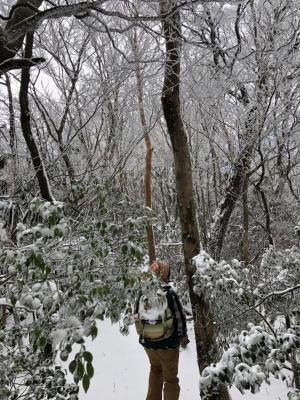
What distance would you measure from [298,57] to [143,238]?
237 inches

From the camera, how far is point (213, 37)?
21.3 feet

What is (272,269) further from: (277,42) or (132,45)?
(132,45)

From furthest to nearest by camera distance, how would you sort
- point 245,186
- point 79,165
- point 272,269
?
1. point 79,165
2. point 245,186
3. point 272,269

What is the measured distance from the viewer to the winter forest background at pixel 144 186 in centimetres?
226

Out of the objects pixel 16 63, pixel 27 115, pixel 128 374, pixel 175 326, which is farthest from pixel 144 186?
pixel 16 63

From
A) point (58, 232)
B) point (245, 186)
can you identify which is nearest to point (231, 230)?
point (245, 186)

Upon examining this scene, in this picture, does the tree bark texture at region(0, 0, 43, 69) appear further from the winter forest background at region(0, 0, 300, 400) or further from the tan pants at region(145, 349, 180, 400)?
the tan pants at region(145, 349, 180, 400)

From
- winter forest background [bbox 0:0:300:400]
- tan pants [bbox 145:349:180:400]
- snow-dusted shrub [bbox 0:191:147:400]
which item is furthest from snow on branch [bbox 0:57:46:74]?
tan pants [bbox 145:349:180:400]

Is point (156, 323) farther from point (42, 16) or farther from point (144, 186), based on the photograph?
point (144, 186)

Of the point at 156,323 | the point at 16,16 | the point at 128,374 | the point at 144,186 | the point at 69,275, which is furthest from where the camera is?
the point at 144,186

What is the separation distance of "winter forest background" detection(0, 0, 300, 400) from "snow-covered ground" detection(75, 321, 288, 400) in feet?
1.78

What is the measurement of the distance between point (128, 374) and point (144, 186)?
3858 mm

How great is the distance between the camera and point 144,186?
8211 millimetres

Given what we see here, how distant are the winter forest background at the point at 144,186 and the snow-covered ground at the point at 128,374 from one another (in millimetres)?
542
